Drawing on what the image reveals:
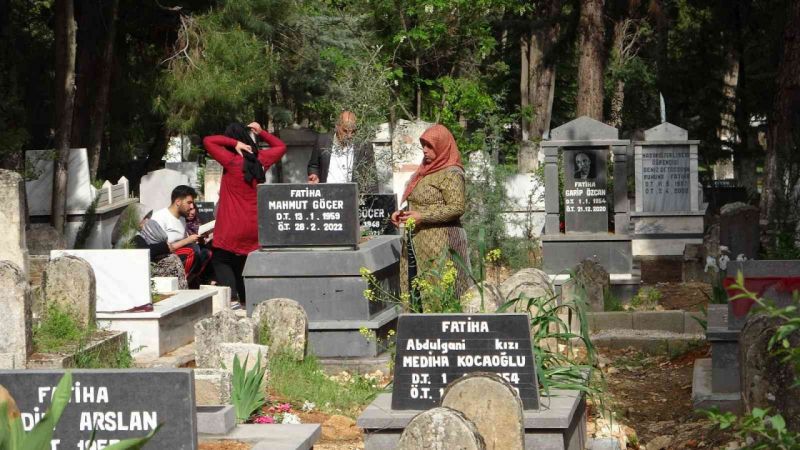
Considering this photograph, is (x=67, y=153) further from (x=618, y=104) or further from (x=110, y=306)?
(x=618, y=104)

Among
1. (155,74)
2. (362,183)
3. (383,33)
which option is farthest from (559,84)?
(362,183)

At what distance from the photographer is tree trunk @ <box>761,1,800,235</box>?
21.5 metres

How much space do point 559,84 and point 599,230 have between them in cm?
2977

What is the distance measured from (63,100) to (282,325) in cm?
894

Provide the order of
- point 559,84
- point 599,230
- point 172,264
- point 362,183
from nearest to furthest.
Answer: point 172,264
point 362,183
point 599,230
point 559,84

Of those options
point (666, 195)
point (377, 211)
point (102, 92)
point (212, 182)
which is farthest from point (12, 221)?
point (666, 195)

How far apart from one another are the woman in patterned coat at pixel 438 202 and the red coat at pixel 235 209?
8.86 ft

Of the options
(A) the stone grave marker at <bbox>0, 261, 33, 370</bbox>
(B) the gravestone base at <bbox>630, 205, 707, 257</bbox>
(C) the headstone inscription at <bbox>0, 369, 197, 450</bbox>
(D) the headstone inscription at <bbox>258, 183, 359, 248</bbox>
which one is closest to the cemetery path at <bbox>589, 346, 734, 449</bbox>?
(D) the headstone inscription at <bbox>258, 183, 359, 248</bbox>

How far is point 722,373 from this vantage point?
965 centimetres

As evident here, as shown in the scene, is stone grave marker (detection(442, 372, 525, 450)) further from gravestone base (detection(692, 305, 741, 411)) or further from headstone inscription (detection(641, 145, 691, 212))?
headstone inscription (detection(641, 145, 691, 212))

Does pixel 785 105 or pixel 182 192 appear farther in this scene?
pixel 785 105

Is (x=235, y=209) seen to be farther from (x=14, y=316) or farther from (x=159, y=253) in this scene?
(x=14, y=316)

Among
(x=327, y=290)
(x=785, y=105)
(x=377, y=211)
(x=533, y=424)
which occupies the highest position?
(x=785, y=105)

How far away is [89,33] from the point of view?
74.0 feet
